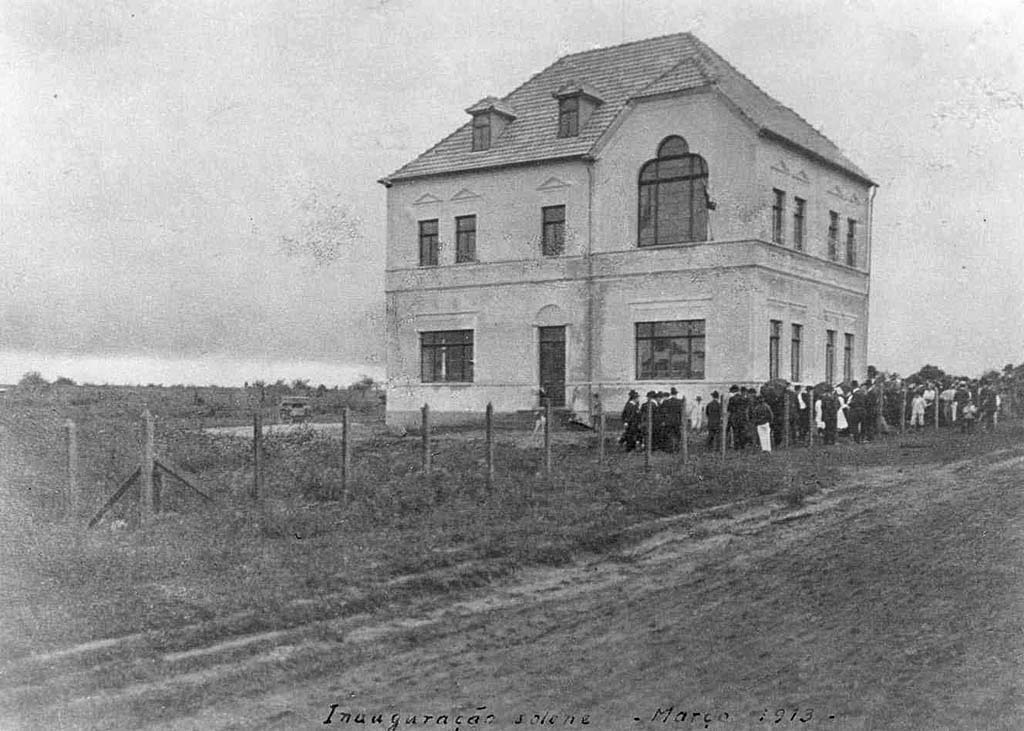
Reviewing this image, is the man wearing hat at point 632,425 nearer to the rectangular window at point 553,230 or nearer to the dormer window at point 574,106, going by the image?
the rectangular window at point 553,230

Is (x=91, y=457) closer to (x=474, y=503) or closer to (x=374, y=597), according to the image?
(x=474, y=503)

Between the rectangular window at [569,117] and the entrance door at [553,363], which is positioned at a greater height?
the rectangular window at [569,117]

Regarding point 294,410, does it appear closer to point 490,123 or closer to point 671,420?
point 490,123

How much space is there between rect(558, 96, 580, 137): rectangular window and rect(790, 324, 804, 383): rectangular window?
326 inches

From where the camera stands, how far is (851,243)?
31125 mm

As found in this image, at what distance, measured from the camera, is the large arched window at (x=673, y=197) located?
26484 mm

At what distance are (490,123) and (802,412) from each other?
1298cm

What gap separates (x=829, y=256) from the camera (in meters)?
29.7

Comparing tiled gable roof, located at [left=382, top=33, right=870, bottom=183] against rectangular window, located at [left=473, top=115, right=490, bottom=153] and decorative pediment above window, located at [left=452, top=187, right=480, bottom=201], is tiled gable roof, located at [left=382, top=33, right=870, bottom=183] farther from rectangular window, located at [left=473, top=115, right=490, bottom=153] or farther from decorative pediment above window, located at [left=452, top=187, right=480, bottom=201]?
decorative pediment above window, located at [left=452, top=187, right=480, bottom=201]

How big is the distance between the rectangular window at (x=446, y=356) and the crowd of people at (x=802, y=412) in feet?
23.3

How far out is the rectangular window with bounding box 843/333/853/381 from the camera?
30875mm

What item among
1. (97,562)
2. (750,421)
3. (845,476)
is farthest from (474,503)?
(750,421)

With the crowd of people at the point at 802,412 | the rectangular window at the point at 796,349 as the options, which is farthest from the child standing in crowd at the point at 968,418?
the rectangular window at the point at 796,349

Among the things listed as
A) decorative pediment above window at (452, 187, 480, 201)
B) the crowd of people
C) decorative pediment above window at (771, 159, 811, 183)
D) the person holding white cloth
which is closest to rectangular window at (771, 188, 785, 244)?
decorative pediment above window at (771, 159, 811, 183)
